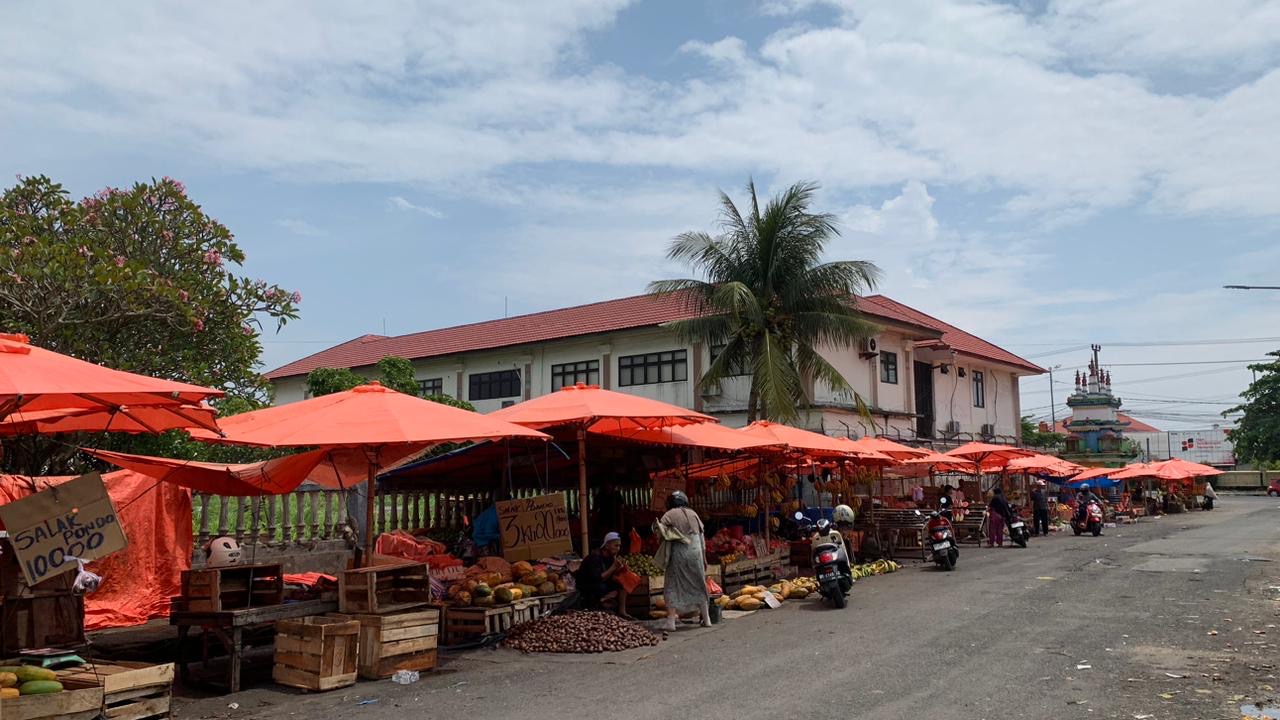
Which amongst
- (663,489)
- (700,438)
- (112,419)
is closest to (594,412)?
(700,438)

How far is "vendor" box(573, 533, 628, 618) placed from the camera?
38.9 feet

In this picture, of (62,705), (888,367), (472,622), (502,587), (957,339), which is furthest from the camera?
(957,339)

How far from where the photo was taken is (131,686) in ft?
22.3

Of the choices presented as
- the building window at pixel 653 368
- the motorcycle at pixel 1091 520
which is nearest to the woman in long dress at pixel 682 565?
the motorcycle at pixel 1091 520

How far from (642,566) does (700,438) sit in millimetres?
3547

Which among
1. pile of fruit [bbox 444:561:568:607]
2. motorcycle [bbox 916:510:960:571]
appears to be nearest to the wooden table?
pile of fruit [bbox 444:561:568:607]

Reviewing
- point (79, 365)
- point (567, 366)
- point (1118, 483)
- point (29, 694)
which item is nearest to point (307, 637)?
point (29, 694)

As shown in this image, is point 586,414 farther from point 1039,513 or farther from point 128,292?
point 1039,513

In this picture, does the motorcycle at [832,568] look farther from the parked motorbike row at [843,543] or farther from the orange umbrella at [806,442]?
the orange umbrella at [806,442]

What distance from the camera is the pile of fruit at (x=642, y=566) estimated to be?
12328mm

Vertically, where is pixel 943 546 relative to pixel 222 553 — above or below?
below

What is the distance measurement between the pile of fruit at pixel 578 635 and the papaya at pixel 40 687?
15.7 ft

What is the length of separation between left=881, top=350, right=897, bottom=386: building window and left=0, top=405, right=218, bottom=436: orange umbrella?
29.7m

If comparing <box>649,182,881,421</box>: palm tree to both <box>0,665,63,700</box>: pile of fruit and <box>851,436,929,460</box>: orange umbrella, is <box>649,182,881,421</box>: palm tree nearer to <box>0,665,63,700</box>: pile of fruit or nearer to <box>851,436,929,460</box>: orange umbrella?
<box>851,436,929,460</box>: orange umbrella
